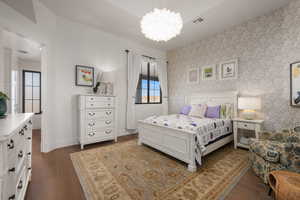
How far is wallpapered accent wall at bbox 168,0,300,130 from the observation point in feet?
8.03

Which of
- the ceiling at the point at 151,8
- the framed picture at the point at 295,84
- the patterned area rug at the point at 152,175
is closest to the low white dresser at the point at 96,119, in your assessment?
the patterned area rug at the point at 152,175

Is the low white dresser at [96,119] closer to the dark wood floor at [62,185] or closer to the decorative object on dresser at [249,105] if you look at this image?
the dark wood floor at [62,185]

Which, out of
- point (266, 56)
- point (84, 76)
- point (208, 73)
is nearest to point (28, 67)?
point (84, 76)

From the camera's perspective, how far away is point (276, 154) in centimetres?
158

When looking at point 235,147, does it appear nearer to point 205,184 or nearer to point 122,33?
point 205,184

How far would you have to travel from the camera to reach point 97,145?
2.98 m

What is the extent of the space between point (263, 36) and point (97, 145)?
Answer: 4639mm

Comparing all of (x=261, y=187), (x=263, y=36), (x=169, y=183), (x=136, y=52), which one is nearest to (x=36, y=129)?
(x=136, y=52)

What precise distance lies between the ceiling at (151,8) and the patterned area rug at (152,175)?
301 cm

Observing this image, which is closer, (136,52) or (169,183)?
(169,183)

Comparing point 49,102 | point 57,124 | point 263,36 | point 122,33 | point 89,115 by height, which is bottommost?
point 57,124

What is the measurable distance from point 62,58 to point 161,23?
2.44 meters

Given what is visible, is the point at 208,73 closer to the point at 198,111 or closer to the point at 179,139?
the point at 198,111

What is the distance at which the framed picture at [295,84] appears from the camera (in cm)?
231
